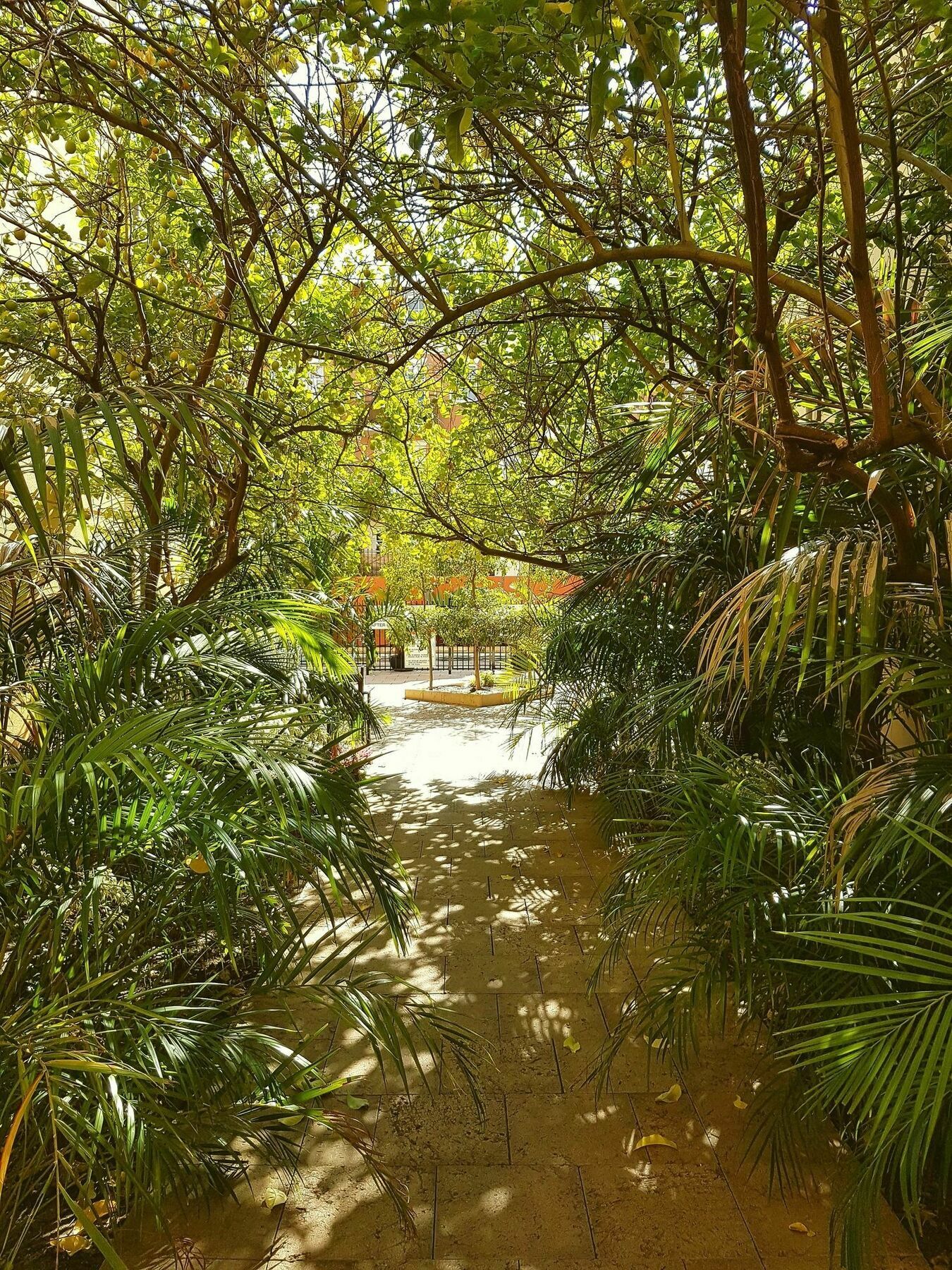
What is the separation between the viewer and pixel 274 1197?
97.3 inches

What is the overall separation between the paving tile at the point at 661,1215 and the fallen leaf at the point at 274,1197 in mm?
873

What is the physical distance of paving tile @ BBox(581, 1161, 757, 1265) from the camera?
7.45 ft

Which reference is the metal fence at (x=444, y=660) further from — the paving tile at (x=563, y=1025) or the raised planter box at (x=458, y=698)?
the paving tile at (x=563, y=1025)

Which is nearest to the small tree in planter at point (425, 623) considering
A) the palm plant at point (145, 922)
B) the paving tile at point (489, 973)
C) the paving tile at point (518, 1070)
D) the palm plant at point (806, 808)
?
the paving tile at point (489, 973)

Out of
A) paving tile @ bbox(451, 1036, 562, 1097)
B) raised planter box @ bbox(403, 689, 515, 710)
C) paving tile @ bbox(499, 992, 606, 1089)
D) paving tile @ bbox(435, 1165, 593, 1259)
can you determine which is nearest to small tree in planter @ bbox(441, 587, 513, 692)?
raised planter box @ bbox(403, 689, 515, 710)

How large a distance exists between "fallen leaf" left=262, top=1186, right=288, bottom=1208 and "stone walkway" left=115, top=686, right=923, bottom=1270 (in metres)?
0.01

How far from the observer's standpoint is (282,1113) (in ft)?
6.68

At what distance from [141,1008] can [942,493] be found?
7.90 ft

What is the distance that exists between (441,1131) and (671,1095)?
0.80 m

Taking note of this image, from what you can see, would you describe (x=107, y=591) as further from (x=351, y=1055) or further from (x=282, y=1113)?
(x=351, y=1055)

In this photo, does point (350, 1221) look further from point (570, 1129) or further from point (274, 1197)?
point (570, 1129)

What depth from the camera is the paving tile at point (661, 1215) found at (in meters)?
2.27

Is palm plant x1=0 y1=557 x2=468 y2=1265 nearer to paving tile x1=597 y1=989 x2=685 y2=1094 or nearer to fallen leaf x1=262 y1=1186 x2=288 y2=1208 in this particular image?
fallen leaf x1=262 y1=1186 x2=288 y2=1208

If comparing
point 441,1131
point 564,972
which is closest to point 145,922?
point 441,1131
